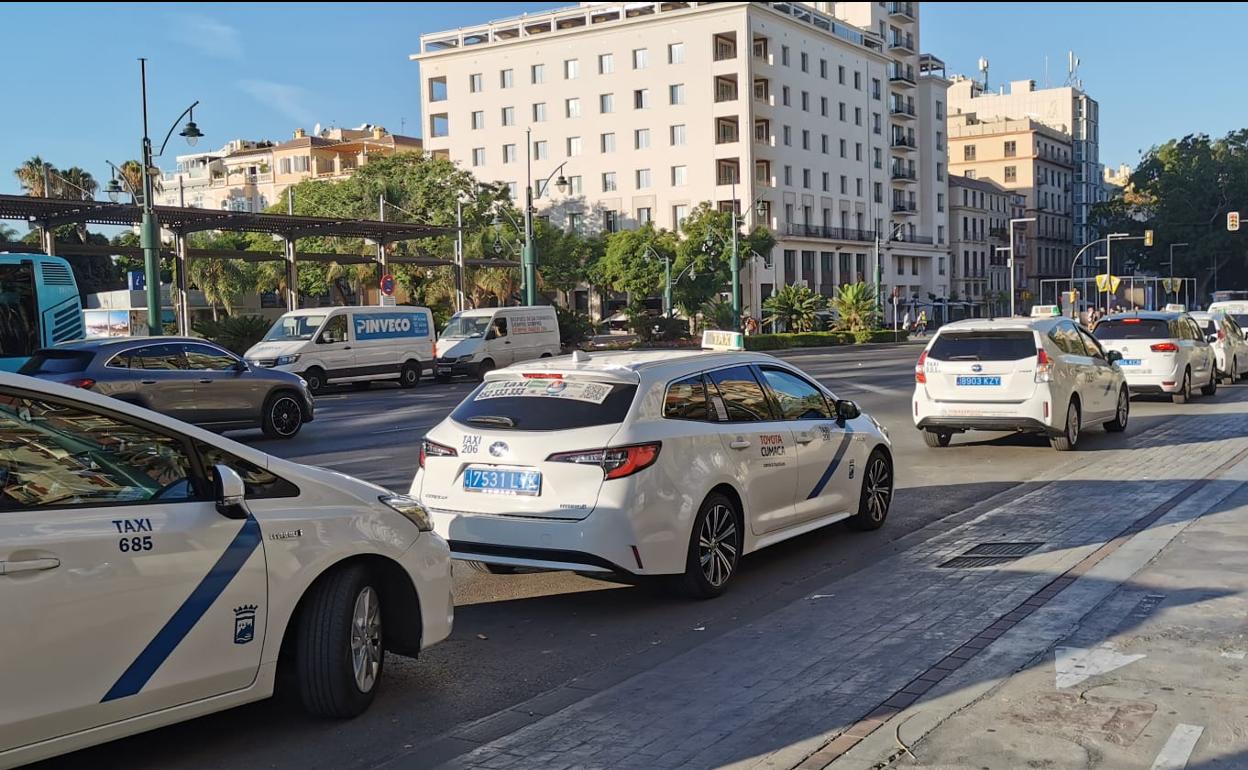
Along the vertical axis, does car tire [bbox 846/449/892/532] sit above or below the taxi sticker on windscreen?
below

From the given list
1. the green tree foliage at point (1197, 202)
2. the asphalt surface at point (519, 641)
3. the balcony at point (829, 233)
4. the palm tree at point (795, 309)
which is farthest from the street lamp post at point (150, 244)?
the green tree foliage at point (1197, 202)

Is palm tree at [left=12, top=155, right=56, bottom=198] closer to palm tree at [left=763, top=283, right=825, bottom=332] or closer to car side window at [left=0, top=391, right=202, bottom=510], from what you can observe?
palm tree at [left=763, top=283, right=825, bottom=332]

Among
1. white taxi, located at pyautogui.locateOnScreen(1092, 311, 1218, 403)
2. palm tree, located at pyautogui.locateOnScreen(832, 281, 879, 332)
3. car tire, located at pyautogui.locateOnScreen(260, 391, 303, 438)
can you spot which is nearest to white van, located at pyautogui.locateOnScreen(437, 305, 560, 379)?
car tire, located at pyautogui.locateOnScreen(260, 391, 303, 438)

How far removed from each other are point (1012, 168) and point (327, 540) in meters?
126

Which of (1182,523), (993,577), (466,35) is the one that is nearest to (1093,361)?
(1182,523)

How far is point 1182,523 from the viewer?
8.81m

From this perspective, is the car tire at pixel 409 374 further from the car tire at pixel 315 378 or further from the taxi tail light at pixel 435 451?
the taxi tail light at pixel 435 451

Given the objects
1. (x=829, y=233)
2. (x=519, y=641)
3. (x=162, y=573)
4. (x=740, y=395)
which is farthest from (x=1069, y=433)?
(x=829, y=233)

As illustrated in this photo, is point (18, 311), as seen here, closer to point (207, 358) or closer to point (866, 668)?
point (207, 358)

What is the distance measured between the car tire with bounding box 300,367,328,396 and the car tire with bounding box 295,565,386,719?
23.0m

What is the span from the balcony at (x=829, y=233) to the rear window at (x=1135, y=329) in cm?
5964

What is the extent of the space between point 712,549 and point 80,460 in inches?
151

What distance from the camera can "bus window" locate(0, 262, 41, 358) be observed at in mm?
23094

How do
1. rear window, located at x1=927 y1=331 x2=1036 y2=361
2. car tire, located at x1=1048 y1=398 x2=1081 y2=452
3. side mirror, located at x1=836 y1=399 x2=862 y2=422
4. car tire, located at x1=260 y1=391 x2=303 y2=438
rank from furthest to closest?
car tire, located at x1=260 y1=391 x2=303 y2=438 → car tire, located at x1=1048 y1=398 x2=1081 y2=452 → rear window, located at x1=927 y1=331 x2=1036 y2=361 → side mirror, located at x1=836 y1=399 x2=862 y2=422
